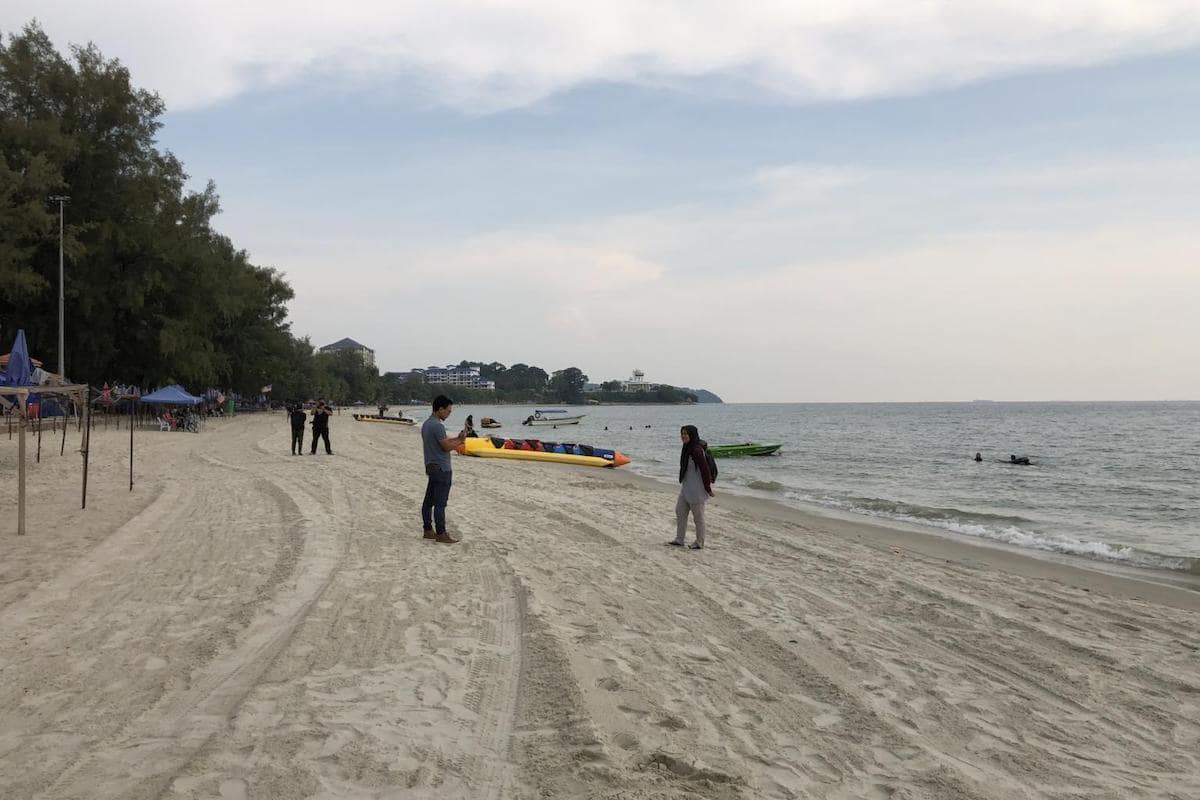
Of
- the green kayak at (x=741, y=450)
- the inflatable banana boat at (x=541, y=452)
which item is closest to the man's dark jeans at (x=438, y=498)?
the inflatable banana boat at (x=541, y=452)

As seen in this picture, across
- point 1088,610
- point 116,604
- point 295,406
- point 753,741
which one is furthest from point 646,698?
point 295,406

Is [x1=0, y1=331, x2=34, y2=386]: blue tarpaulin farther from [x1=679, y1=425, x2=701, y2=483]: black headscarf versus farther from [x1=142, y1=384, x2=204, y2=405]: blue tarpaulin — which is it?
[x1=142, y1=384, x2=204, y2=405]: blue tarpaulin

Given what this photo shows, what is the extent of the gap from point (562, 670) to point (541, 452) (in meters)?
20.5

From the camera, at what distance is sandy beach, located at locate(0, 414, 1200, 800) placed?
3395 mm

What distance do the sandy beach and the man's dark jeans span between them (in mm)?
293

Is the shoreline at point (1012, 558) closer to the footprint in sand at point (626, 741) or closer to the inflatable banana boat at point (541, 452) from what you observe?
the footprint in sand at point (626, 741)

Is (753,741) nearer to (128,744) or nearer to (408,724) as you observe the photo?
(408,724)

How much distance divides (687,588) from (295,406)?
17.5 metres

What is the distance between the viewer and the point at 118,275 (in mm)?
35031

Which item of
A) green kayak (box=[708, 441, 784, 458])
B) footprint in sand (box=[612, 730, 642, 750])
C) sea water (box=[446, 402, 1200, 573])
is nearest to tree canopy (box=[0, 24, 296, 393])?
sea water (box=[446, 402, 1200, 573])

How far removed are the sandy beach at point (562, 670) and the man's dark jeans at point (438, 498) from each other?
0.96 feet

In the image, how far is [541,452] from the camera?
25.1 meters

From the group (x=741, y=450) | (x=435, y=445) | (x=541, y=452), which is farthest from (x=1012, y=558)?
(x=741, y=450)

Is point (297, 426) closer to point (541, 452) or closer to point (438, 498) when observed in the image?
point (541, 452)
